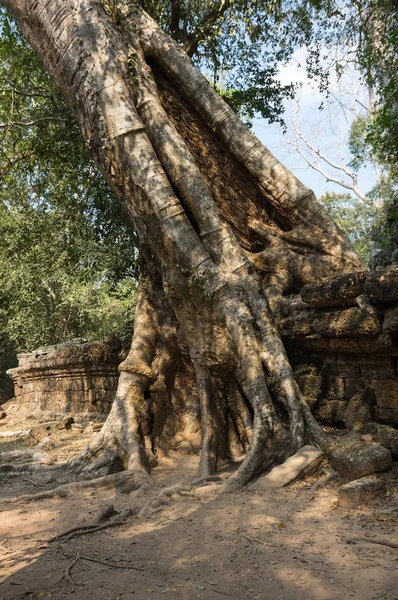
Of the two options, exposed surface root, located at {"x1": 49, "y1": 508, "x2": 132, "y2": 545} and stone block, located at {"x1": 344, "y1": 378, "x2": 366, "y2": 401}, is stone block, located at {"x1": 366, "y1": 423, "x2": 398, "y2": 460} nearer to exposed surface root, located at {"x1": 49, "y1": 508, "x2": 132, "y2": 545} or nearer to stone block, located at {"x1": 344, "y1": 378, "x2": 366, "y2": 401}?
stone block, located at {"x1": 344, "y1": 378, "x2": 366, "y2": 401}

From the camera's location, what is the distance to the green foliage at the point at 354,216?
20391mm

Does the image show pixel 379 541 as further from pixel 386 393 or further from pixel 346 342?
pixel 346 342

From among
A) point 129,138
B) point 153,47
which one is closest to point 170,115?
point 153,47

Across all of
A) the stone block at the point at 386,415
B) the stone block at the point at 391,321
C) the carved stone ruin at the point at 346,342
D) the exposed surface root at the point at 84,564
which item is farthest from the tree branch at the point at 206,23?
the exposed surface root at the point at 84,564

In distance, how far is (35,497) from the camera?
3799 millimetres

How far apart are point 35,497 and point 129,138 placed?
323 cm

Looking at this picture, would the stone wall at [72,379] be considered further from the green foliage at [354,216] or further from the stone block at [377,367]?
the green foliage at [354,216]

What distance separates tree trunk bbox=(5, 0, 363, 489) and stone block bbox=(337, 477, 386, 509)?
738mm

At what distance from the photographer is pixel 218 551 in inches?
94.3

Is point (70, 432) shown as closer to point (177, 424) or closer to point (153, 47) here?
point (177, 424)

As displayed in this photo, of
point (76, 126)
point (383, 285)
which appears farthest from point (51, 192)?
point (383, 285)

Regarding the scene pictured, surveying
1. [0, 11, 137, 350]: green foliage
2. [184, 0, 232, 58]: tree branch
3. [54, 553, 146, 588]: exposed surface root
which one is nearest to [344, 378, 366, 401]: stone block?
[54, 553, 146, 588]: exposed surface root

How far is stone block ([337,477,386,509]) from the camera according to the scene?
9.12ft

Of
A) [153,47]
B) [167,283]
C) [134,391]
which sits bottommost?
[134,391]
